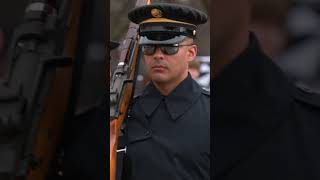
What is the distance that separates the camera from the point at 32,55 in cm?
70

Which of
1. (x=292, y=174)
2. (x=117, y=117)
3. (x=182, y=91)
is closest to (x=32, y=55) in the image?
(x=117, y=117)

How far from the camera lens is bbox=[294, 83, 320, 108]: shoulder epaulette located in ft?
2.38

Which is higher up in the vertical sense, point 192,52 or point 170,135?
point 192,52

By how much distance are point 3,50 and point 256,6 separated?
40 cm

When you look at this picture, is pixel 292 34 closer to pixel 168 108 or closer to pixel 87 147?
pixel 168 108

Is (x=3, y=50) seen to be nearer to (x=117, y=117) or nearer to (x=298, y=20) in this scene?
(x=117, y=117)

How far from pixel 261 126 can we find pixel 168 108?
200 mm

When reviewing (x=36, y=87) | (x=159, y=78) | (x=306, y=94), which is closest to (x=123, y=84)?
(x=159, y=78)

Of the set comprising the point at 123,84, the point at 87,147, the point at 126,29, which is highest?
the point at 126,29

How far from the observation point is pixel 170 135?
84 centimetres

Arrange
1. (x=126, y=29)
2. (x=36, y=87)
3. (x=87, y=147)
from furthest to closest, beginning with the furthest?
1. (x=126, y=29)
2. (x=87, y=147)
3. (x=36, y=87)

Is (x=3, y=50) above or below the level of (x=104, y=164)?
above

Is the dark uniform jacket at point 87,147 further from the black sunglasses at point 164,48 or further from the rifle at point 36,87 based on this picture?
the black sunglasses at point 164,48

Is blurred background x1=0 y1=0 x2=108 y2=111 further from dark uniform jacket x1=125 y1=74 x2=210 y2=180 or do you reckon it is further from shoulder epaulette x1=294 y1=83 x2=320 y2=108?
shoulder epaulette x1=294 y1=83 x2=320 y2=108
